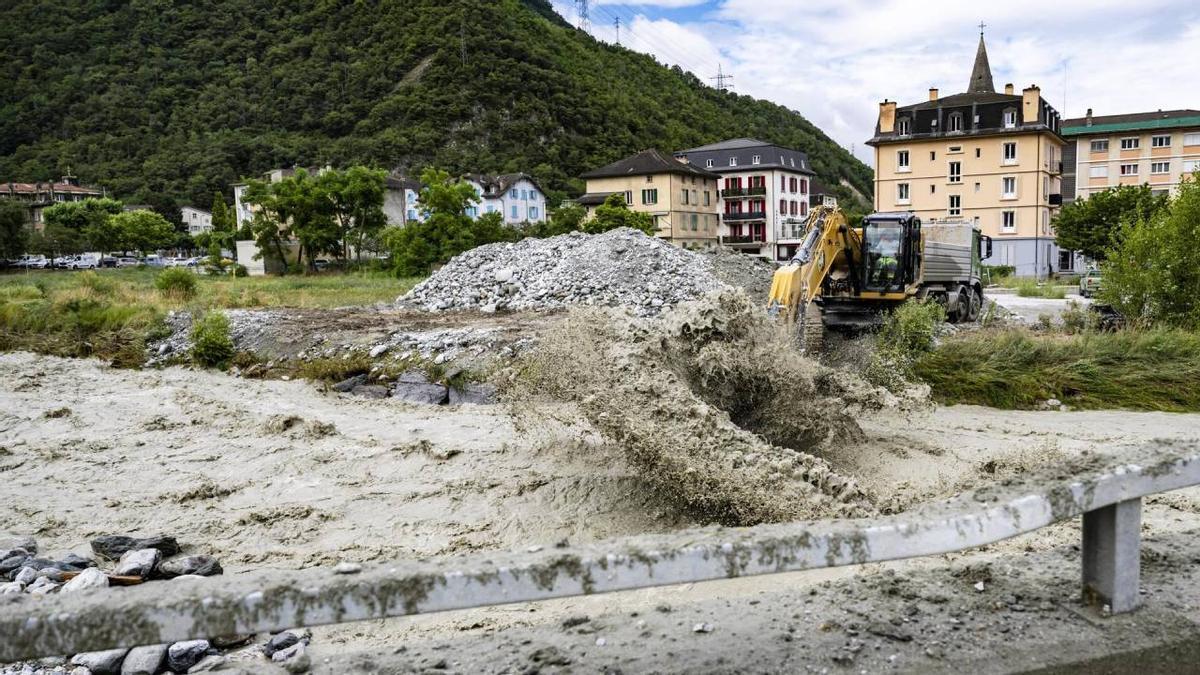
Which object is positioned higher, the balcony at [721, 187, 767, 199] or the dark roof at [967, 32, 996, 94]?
the dark roof at [967, 32, 996, 94]

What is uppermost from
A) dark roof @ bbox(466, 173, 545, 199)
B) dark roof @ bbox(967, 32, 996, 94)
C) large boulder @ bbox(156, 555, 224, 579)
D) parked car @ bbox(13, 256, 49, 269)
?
dark roof @ bbox(967, 32, 996, 94)

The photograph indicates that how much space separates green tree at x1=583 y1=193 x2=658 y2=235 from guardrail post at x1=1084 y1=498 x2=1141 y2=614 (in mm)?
45332

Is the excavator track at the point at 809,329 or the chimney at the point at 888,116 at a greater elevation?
the chimney at the point at 888,116

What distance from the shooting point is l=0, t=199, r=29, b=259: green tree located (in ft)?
167

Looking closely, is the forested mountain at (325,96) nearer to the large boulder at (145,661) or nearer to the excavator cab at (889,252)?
the excavator cab at (889,252)

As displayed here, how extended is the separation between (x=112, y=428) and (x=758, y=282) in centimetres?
1796

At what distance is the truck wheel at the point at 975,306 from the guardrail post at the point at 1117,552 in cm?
1786

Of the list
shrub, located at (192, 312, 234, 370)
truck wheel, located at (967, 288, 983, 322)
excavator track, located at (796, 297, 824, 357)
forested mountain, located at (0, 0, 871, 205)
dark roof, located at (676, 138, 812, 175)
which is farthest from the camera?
forested mountain, located at (0, 0, 871, 205)

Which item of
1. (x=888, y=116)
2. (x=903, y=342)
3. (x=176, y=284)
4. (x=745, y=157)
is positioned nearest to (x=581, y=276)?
(x=903, y=342)

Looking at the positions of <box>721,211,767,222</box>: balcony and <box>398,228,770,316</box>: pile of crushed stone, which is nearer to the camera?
<box>398,228,770,316</box>: pile of crushed stone

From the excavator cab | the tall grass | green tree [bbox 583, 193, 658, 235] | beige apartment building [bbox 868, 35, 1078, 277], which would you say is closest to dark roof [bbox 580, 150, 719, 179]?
green tree [bbox 583, 193, 658, 235]

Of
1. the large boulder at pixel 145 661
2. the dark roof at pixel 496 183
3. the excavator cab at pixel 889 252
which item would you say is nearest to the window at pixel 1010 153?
the dark roof at pixel 496 183

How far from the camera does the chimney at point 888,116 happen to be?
5325 cm

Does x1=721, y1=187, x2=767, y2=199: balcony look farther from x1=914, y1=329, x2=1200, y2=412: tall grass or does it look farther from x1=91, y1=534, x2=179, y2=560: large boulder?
x1=91, y1=534, x2=179, y2=560: large boulder
